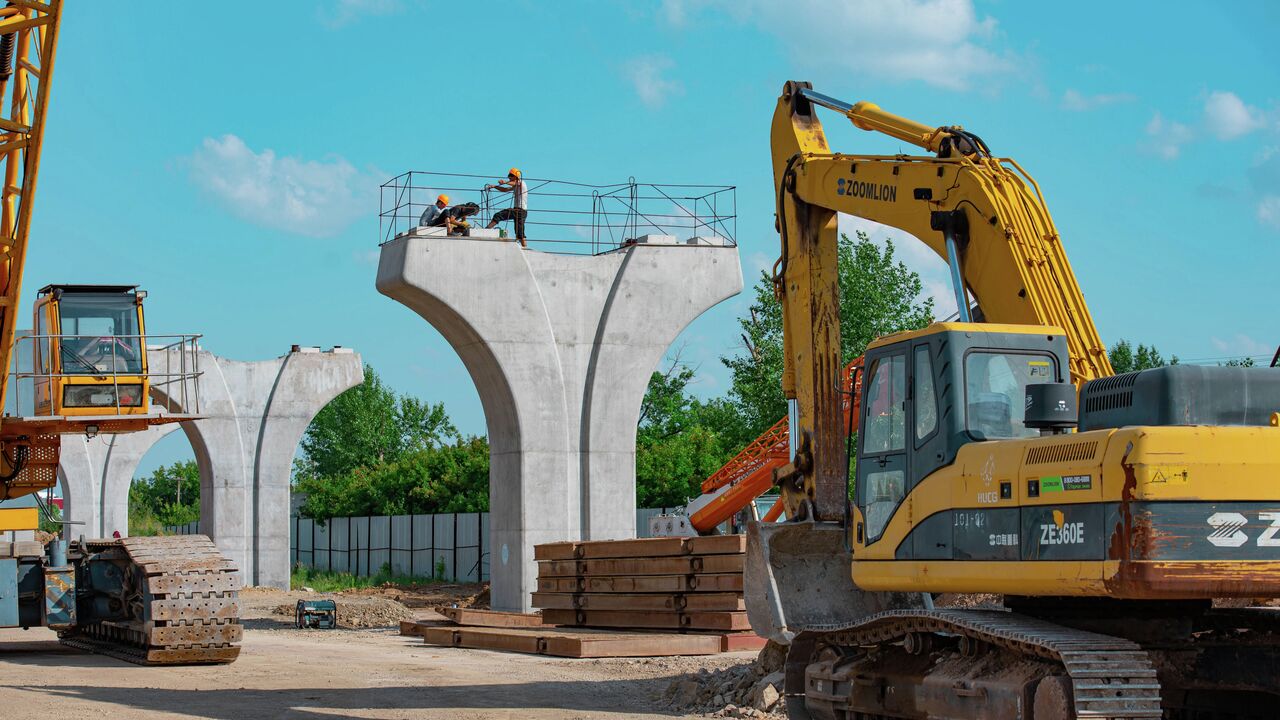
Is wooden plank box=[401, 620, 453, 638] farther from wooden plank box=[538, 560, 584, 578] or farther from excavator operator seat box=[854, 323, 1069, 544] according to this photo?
excavator operator seat box=[854, 323, 1069, 544]

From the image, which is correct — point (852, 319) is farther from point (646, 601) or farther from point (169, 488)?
point (169, 488)

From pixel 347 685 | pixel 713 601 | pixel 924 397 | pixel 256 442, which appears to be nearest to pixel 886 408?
pixel 924 397

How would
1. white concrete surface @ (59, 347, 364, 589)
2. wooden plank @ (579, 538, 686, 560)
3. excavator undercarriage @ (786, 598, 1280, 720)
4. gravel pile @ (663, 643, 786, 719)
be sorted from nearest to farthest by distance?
excavator undercarriage @ (786, 598, 1280, 720), gravel pile @ (663, 643, 786, 719), wooden plank @ (579, 538, 686, 560), white concrete surface @ (59, 347, 364, 589)

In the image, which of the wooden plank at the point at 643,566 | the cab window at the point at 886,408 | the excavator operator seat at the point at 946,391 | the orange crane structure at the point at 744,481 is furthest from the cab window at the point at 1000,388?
the orange crane structure at the point at 744,481

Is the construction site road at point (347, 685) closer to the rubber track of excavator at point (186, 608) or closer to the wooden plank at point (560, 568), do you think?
the rubber track of excavator at point (186, 608)

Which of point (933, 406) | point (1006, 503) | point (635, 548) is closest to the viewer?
point (1006, 503)

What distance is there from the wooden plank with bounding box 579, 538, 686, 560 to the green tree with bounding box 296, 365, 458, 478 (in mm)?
68845

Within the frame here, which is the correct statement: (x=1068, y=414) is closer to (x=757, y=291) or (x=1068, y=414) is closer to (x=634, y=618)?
(x=634, y=618)

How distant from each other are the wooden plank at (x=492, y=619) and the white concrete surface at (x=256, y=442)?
17541 mm

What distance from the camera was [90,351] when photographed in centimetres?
1798

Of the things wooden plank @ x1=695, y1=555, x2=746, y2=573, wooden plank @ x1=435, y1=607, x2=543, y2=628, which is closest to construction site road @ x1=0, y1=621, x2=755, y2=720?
wooden plank @ x1=695, y1=555, x2=746, y2=573

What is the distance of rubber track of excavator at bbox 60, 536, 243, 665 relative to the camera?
1720cm

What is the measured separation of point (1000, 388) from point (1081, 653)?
215 cm

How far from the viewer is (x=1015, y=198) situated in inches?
470
